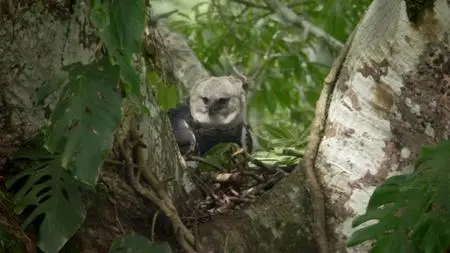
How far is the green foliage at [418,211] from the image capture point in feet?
6.14

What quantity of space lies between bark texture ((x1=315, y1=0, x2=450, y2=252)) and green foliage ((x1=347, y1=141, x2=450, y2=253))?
1.25ft

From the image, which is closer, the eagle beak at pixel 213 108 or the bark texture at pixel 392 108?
the bark texture at pixel 392 108

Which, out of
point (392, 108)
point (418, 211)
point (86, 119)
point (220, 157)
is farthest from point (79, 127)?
point (220, 157)

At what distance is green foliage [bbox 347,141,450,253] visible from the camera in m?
1.87

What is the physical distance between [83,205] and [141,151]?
35cm

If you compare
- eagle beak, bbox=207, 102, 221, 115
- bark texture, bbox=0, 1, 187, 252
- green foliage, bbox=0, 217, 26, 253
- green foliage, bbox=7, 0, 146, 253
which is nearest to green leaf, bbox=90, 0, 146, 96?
green foliage, bbox=7, 0, 146, 253

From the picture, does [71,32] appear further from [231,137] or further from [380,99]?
[231,137]

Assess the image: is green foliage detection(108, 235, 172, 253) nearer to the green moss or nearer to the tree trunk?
the tree trunk

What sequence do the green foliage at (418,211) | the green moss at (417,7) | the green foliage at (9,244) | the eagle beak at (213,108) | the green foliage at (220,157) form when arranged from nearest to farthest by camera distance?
the green foliage at (418,211) < the green foliage at (9,244) < the green moss at (417,7) < the green foliage at (220,157) < the eagle beak at (213,108)

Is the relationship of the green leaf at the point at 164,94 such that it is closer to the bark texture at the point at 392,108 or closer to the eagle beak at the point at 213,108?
the bark texture at the point at 392,108

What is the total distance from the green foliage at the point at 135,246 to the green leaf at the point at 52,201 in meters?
0.10

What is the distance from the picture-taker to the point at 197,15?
18.1 ft

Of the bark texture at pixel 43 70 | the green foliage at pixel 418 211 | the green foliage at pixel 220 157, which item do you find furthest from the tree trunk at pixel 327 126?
the green foliage at pixel 220 157

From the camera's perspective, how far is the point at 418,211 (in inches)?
75.1
